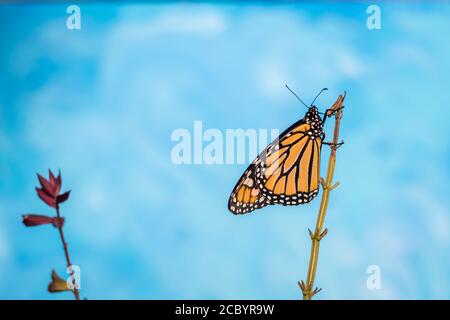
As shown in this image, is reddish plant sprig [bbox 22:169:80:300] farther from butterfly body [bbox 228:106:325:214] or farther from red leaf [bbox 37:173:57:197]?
butterfly body [bbox 228:106:325:214]

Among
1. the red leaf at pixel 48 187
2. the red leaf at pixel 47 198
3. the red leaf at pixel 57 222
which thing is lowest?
the red leaf at pixel 57 222

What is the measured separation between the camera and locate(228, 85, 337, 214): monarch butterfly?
1.71 meters

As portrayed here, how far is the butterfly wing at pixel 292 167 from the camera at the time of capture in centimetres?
173

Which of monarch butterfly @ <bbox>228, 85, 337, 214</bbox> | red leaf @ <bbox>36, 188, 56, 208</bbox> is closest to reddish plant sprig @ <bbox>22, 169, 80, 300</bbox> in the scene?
red leaf @ <bbox>36, 188, 56, 208</bbox>

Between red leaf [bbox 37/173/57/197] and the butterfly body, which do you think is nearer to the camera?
red leaf [bbox 37/173/57/197]

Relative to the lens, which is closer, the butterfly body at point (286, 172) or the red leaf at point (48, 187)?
the red leaf at point (48, 187)

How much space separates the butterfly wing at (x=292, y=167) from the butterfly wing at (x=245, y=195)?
0.13ft

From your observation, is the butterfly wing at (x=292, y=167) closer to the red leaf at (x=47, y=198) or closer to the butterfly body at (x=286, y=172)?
the butterfly body at (x=286, y=172)

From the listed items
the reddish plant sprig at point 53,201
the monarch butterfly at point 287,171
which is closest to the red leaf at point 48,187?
the reddish plant sprig at point 53,201

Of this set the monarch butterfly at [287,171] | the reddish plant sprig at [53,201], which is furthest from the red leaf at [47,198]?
the monarch butterfly at [287,171]

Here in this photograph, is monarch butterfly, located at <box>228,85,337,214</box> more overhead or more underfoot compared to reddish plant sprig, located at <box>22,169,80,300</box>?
more overhead

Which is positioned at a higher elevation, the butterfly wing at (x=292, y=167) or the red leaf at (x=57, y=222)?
the butterfly wing at (x=292, y=167)
